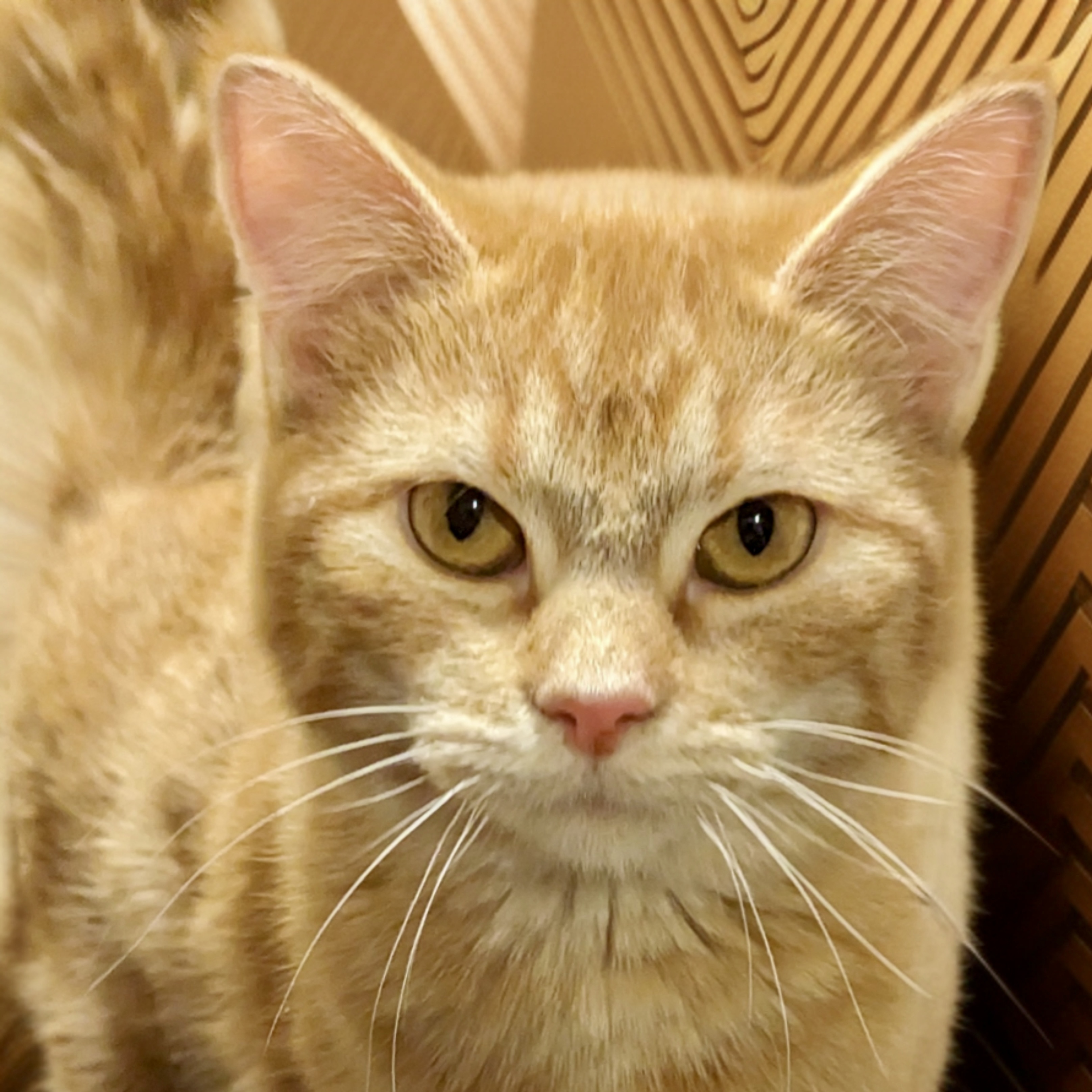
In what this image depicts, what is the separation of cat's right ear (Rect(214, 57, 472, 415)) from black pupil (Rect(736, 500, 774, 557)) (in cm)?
25

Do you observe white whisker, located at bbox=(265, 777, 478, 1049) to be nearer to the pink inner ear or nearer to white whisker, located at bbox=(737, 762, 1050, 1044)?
white whisker, located at bbox=(737, 762, 1050, 1044)

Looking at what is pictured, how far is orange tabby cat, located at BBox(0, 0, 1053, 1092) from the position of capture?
750mm

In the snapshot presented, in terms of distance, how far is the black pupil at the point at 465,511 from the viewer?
787mm

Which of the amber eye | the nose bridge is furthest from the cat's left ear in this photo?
the nose bridge

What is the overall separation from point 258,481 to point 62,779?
557 mm

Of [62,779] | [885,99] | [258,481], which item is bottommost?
[62,779]

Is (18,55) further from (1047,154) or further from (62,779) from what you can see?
(1047,154)

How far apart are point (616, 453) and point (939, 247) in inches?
10.1

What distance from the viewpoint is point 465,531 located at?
31.2 inches

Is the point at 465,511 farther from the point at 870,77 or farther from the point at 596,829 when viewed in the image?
the point at 870,77

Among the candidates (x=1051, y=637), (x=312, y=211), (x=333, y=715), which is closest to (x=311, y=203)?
(x=312, y=211)

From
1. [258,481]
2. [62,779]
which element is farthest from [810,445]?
[62,779]

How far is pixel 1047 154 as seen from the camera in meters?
0.77

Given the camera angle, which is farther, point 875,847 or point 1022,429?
point 1022,429
